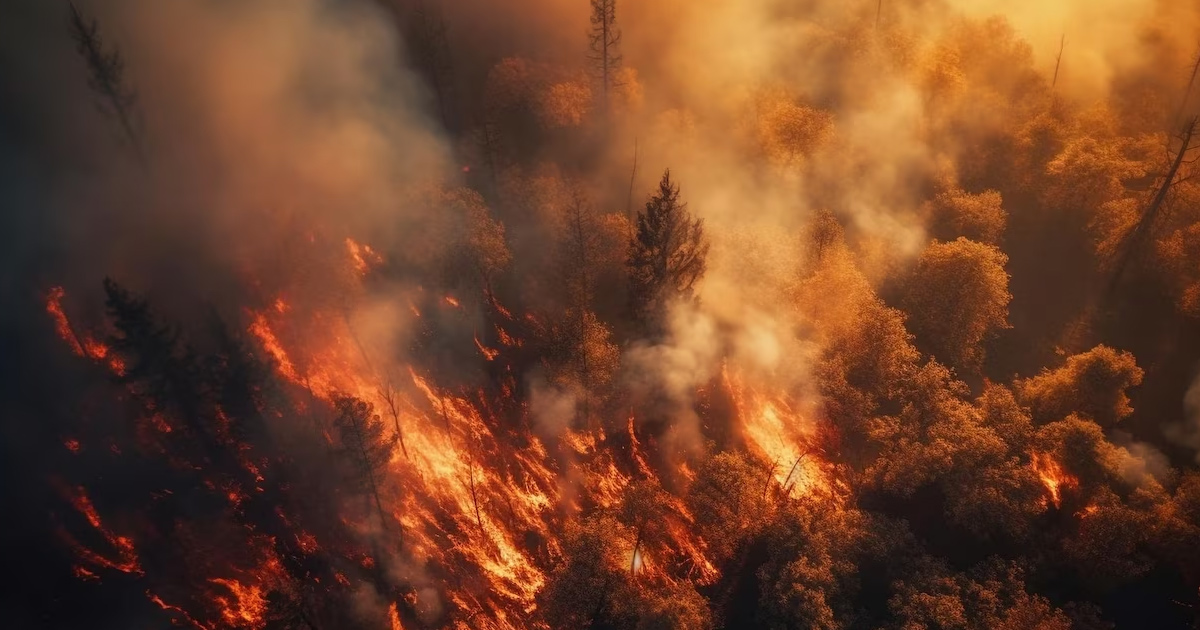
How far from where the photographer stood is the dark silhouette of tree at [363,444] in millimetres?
39781

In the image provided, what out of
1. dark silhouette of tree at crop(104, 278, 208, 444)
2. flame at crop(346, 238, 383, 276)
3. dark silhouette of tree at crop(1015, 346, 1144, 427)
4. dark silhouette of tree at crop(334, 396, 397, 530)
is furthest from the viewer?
flame at crop(346, 238, 383, 276)

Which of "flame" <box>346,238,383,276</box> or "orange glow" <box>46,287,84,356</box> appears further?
"flame" <box>346,238,383,276</box>

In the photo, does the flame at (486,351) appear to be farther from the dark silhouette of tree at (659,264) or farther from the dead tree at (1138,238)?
the dead tree at (1138,238)

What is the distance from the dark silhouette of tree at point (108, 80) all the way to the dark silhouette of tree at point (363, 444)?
28.3 metres

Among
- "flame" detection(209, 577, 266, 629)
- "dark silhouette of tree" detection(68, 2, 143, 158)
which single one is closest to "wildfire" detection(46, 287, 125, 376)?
"dark silhouette of tree" detection(68, 2, 143, 158)

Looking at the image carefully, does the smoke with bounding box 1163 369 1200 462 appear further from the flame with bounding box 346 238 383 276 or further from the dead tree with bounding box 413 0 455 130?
the dead tree with bounding box 413 0 455 130

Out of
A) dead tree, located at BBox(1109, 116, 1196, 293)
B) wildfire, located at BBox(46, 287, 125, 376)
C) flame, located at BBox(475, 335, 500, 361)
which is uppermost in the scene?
dead tree, located at BBox(1109, 116, 1196, 293)

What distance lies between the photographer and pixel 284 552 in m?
39.2

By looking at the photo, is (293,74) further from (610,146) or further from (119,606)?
(119,606)

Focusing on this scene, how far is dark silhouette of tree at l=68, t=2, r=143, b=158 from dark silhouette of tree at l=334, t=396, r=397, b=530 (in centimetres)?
2834

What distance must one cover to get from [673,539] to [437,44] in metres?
52.6

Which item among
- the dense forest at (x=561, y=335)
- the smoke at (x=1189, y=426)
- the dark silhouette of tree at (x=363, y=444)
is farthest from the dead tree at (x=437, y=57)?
the smoke at (x=1189, y=426)

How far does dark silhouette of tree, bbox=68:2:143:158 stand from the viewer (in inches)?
1695

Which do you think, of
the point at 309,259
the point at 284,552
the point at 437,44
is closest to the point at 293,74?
the point at 437,44
